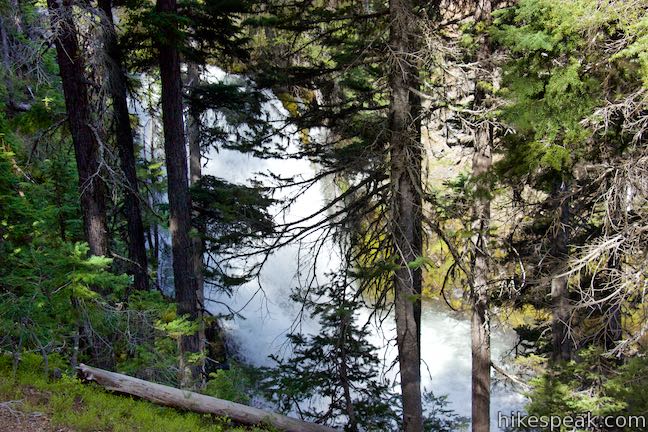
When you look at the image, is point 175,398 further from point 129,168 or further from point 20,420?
point 129,168

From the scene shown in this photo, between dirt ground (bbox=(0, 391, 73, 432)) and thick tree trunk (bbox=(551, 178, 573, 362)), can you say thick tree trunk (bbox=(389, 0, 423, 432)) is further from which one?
dirt ground (bbox=(0, 391, 73, 432))

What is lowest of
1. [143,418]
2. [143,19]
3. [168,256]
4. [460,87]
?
[143,418]

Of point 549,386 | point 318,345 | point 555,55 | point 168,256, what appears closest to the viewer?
point 555,55

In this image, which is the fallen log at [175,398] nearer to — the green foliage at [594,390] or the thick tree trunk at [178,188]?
the thick tree trunk at [178,188]

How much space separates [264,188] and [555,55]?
4817 mm

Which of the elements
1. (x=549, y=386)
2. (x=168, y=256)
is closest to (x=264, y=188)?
(x=549, y=386)

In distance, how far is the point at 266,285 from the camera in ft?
59.0

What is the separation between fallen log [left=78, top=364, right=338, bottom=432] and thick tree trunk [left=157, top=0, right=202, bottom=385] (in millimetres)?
2452

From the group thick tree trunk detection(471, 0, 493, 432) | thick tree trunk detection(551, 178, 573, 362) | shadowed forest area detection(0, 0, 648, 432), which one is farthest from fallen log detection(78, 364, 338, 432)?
thick tree trunk detection(551, 178, 573, 362)

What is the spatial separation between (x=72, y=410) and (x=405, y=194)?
512cm

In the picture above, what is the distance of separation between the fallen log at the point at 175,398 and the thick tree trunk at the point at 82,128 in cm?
177

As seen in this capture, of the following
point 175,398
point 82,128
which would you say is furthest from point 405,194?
point 82,128

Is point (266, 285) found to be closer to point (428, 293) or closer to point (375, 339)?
point (375, 339)

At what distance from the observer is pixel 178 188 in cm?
952
